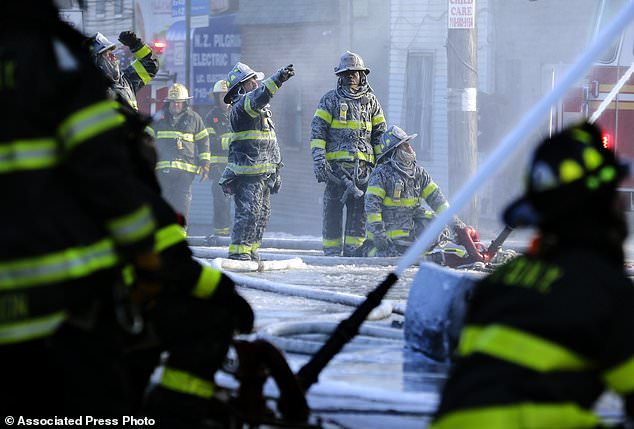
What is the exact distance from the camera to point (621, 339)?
2791 millimetres

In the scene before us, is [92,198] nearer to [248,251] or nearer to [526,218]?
[526,218]

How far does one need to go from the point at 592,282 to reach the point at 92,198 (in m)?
1.33

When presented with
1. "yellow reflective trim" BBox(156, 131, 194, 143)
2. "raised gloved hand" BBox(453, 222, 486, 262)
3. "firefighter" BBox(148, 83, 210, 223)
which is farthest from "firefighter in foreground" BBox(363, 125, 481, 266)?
"yellow reflective trim" BBox(156, 131, 194, 143)

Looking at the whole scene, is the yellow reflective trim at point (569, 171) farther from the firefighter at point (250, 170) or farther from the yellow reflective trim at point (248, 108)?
the yellow reflective trim at point (248, 108)

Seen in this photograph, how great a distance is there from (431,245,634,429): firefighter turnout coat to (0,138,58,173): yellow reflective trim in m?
1.26

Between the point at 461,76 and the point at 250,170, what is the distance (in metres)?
3.75

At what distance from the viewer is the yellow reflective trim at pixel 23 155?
3285 millimetres

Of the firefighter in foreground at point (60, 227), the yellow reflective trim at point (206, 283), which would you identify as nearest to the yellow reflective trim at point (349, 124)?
the yellow reflective trim at point (206, 283)

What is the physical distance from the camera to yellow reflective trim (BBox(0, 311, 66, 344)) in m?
3.22

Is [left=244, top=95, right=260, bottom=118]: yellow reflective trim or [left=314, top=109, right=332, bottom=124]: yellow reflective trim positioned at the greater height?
[left=244, top=95, right=260, bottom=118]: yellow reflective trim

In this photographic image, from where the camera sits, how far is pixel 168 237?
4.34m

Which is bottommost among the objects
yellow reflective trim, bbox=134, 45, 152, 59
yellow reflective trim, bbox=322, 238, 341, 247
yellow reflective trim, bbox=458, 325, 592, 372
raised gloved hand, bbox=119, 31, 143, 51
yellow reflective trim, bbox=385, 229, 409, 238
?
yellow reflective trim, bbox=322, 238, 341, 247

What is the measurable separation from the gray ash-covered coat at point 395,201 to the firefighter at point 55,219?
9.38 metres
